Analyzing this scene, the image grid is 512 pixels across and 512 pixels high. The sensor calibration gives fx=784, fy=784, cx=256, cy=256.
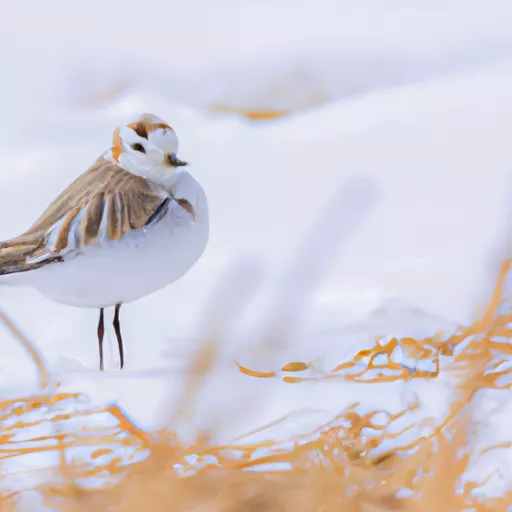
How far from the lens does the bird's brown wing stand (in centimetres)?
40

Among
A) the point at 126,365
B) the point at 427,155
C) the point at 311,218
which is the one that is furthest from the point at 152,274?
the point at 427,155

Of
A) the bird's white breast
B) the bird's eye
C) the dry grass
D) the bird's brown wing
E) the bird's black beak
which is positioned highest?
the bird's eye

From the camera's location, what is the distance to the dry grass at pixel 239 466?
0.36 m

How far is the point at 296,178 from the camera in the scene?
58cm

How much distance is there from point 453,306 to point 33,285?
9.9 inches

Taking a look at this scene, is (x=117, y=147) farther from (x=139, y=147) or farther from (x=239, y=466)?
(x=239, y=466)

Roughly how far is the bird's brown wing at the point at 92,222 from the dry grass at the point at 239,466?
77mm

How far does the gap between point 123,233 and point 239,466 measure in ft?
0.43

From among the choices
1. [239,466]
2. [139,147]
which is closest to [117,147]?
[139,147]

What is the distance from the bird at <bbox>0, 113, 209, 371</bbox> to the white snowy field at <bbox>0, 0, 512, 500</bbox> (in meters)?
0.05

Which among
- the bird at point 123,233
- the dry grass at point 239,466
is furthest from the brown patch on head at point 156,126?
the dry grass at point 239,466

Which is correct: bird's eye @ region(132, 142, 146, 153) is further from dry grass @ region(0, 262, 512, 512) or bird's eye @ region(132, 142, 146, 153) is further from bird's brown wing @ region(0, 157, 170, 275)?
dry grass @ region(0, 262, 512, 512)

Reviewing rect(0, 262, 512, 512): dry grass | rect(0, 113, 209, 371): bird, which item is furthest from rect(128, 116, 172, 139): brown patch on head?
rect(0, 262, 512, 512): dry grass

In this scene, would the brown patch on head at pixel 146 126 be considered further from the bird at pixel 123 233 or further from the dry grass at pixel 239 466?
the dry grass at pixel 239 466
